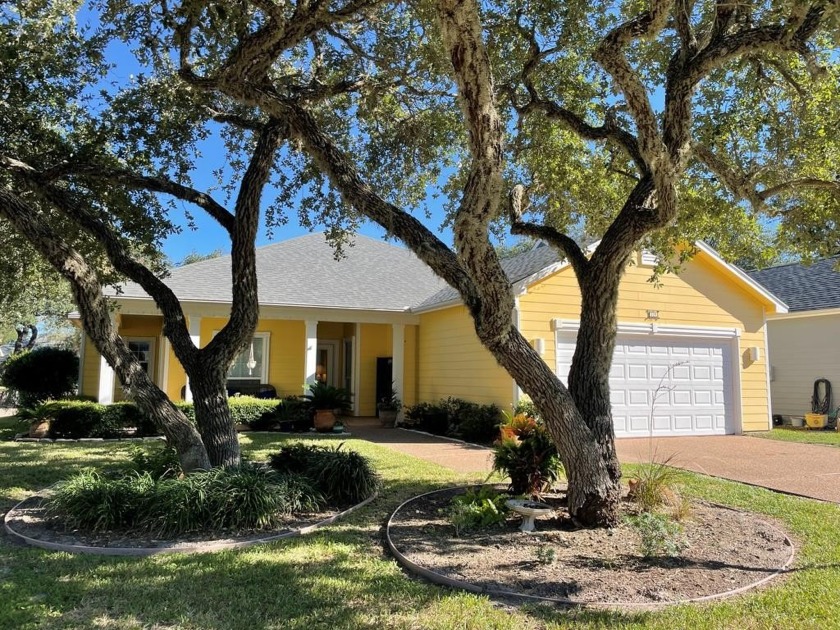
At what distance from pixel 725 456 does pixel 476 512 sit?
22.9 feet

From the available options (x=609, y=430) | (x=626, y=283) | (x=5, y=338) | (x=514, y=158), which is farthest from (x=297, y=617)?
(x=5, y=338)

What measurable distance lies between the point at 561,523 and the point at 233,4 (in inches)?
266

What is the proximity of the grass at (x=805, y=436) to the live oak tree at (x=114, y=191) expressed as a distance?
483 inches

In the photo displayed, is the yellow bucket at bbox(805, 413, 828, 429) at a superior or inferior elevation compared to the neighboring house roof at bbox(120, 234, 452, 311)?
inferior

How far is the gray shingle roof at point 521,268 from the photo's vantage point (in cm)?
1319

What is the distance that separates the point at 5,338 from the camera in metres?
43.6

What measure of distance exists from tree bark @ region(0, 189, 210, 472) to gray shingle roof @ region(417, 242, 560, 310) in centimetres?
719

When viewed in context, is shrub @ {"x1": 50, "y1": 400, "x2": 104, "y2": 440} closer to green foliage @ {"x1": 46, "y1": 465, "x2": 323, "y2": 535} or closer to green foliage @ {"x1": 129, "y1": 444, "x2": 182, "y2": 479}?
green foliage @ {"x1": 129, "y1": 444, "x2": 182, "y2": 479}

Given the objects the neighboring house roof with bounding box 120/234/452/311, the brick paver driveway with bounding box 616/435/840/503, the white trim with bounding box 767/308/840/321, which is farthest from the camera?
the white trim with bounding box 767/308/840/321

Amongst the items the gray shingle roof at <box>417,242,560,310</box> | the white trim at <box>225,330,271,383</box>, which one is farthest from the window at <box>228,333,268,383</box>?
the gray shingle roof at <box>417,242,560,310</box>

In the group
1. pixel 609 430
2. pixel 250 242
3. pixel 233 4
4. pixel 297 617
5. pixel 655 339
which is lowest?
pixel 297 617

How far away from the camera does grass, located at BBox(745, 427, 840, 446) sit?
12.9 m

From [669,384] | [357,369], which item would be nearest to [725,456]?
[669,384]

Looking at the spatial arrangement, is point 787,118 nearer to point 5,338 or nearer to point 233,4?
point 233,4
